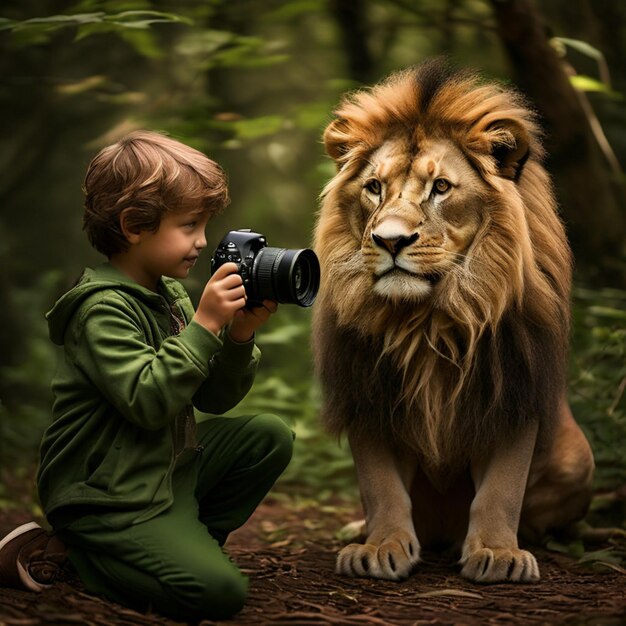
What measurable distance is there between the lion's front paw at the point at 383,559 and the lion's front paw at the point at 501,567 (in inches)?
7.4

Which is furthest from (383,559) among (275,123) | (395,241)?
(275,123)

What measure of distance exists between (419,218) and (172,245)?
74 cm

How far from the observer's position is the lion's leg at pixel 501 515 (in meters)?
3.00

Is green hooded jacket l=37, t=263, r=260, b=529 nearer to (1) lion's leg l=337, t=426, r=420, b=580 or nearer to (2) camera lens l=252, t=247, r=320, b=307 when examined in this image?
(2) camera lens l=252, t=247, r=320, b=307

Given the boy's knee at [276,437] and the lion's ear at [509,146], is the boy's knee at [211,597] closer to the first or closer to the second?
the boy's knee at [276,437]

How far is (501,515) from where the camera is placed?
3.10 meters

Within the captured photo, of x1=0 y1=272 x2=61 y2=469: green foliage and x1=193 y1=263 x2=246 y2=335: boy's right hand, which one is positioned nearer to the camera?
x1=193 y1=263 x2=246 y2=335: boy's right hand

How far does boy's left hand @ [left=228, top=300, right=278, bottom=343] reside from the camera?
2.77m

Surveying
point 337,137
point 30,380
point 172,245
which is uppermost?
point 337,137

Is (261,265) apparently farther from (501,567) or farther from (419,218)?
(501,567)

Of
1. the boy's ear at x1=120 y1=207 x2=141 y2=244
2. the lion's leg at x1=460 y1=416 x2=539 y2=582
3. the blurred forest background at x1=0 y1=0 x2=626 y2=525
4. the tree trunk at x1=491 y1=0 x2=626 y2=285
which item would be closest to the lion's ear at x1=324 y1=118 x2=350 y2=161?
the blurred forest background at x1=0 y1=0 x2=626 y2=525

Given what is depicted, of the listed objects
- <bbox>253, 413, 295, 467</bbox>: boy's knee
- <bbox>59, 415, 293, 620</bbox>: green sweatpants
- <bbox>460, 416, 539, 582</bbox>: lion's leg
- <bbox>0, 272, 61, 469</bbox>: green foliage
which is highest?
<bbox>253, 413, 295, 467</bbox>: boy's knee

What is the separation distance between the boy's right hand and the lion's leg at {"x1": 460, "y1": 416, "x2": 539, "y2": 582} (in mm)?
1056

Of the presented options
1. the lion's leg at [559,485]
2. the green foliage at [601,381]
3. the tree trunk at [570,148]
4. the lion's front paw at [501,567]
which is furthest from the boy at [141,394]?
the tree trunk at [570,148]
